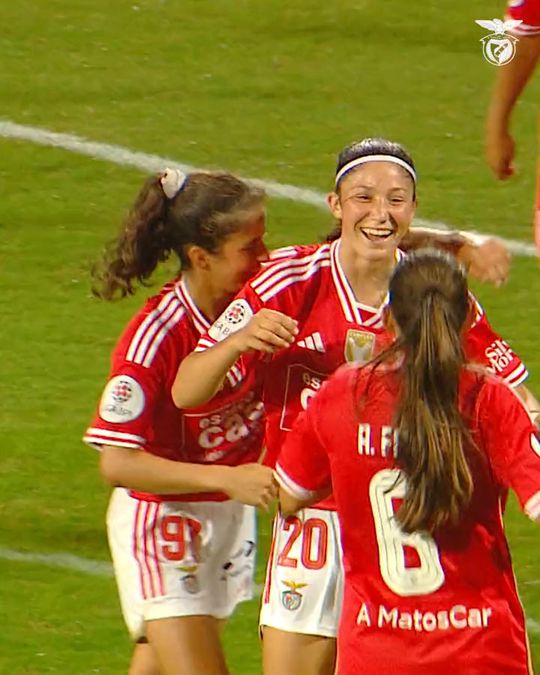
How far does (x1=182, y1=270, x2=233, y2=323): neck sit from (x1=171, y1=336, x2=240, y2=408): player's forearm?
0.24 meters

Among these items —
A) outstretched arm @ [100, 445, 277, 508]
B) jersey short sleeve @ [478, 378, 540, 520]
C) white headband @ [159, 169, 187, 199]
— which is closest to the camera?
jersey short sleeve @ [478, 378, 540, 520]

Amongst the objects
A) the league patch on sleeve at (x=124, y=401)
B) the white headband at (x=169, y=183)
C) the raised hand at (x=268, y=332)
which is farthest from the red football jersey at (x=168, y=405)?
the raised hand at (x=268, y=332)

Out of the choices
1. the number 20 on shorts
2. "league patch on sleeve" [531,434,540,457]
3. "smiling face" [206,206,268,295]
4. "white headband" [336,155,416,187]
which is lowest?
the number 20 on shorts

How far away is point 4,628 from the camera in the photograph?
256 inches

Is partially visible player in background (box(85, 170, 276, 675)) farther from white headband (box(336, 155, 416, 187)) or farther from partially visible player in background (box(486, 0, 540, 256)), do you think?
partially visible player in background (box(486, 0, 540, 256))

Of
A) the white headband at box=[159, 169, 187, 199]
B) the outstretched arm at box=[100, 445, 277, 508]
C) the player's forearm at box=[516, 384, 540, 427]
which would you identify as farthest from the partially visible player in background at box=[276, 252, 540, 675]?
the white headband at box=[159, 169, 187, 199]

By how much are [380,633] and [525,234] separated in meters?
6.53

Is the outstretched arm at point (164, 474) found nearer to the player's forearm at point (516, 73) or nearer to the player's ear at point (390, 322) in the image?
the player's ear at point (390, 322)

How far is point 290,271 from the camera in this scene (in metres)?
5.07

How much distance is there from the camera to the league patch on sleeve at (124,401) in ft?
16.7

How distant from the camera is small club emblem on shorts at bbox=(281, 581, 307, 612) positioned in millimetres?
5172

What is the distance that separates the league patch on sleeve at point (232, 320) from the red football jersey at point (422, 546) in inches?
29.9

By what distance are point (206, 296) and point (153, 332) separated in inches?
7.5

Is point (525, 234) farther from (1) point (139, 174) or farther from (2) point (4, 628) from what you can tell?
(2) point (4, 628)
